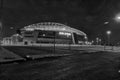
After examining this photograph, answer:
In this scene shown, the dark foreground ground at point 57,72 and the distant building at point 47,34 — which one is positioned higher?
the distant building at point 47,34

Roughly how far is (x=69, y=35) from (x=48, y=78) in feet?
302

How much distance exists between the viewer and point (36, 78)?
5371 millimetres

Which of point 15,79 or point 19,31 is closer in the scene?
point 15,79

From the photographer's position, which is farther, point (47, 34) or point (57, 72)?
point (47, 34)

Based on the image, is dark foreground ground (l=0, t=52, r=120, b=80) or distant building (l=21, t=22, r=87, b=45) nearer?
dark foreground ground (l=0, t=52, r=120, b=80)

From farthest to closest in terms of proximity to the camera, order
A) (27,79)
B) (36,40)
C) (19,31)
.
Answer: (19,31)
(36,40)
(27,79)

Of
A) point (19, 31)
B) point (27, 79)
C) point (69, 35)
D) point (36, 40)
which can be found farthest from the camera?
point (69, 35)


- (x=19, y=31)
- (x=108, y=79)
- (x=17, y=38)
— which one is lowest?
(x=108, y=79)

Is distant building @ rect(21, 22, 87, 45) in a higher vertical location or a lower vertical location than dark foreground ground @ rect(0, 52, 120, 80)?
higher

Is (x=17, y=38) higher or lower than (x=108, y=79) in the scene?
higher

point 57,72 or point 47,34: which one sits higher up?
point 47,34

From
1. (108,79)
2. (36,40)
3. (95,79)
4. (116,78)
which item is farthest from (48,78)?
(36,40)

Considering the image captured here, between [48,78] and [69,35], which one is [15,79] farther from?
[69,35]

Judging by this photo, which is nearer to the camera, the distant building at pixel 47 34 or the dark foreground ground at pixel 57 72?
the dark foreground ground at pixel 57 72
